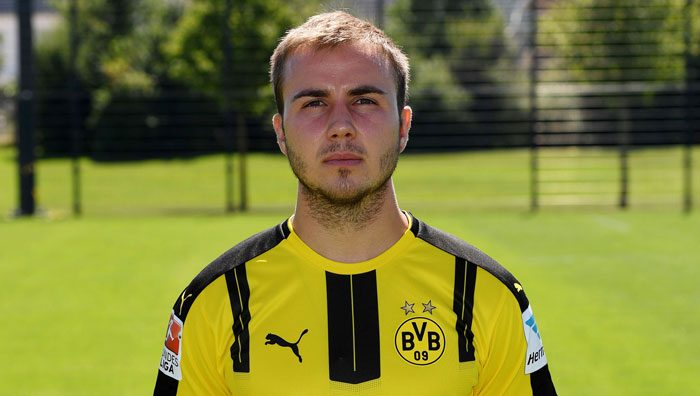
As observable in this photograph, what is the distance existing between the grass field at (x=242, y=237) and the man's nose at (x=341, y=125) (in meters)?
4.41

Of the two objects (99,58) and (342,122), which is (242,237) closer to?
(342,122)

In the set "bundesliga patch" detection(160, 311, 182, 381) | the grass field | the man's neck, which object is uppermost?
the man's neck

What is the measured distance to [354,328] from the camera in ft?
8.92

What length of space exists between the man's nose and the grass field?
174 inches

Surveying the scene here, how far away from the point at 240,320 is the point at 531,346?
784mm

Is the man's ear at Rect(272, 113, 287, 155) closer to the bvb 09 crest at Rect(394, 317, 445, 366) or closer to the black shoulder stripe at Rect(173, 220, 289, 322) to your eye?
the black shoulder stripe at Rect(173, 220, 289, 322)

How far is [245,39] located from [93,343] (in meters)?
13.6

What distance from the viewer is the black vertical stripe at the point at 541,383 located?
2742 millimetres

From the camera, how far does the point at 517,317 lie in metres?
2.72

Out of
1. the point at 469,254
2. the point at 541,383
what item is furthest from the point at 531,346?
the point at 469,254

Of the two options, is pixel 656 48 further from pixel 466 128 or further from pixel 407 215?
pixel 407 215

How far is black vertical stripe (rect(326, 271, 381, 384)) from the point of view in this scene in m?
2.70

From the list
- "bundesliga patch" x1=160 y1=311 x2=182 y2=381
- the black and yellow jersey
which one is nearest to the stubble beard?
the black and yellow jersey

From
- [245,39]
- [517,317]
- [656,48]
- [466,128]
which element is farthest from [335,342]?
[466,128]
